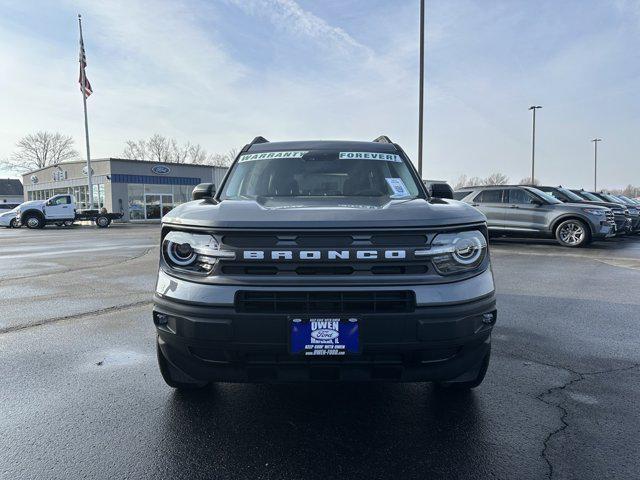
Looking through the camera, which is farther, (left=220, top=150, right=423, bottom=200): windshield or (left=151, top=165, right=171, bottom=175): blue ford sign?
(left=151, top=165, right=171, bottom=175): blue ford sign

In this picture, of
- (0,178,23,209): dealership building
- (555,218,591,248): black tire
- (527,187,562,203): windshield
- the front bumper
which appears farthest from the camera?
(0,178,23,209): dealership building

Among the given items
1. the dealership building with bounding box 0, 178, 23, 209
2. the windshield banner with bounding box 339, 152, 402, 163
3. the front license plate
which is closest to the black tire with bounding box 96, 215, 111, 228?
the windshield banner with bounding box 339, 152, 402, 163

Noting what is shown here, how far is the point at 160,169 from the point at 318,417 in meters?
37.4

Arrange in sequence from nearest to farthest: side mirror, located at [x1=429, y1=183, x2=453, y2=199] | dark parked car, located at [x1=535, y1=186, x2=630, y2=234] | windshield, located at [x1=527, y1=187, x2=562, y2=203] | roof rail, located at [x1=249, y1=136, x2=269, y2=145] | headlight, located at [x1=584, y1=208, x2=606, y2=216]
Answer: side mirror, located at [x1=429, y1=183, x2=453, y2=199] < roof rail, located at [x1=249, y1=136, x2=269, y2=145] < headlight, located at [x1=584, y1=208, x2=606, y2=216] < windshield, located at [x1=527, y1=187, x2=562, y2=203] < dark parked car, located at [x1=535, y1=186, x2=630, y2=234]

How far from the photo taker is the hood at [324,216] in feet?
7.41

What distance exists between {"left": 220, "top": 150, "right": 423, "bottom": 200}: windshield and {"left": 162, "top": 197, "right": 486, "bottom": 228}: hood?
85 cm

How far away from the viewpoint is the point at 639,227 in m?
18.0

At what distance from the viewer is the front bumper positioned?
2.18 meters

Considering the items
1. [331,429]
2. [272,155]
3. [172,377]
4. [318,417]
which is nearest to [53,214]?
[272,155]

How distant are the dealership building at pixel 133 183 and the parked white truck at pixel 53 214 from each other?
6163 mm

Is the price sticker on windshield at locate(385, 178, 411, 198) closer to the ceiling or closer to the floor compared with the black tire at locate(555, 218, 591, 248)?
closer to the ceiling

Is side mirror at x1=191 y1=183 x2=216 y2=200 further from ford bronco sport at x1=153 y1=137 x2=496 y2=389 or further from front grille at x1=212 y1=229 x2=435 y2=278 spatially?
front grille at x1=212 y1=229 x2=435 y2=278

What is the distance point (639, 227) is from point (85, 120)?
33.6 meters

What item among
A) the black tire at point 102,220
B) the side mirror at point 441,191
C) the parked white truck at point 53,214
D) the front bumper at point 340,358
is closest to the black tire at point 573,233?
the side mirror at point 441,191
